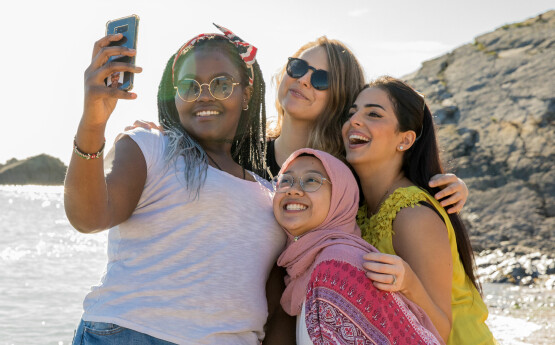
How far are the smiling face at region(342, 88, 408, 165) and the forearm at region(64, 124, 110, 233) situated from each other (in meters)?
1.66

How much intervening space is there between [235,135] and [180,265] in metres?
1.04

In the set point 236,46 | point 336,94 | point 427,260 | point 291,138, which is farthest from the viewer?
point 291,138

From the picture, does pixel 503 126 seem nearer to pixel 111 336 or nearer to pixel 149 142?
pixel 149 142

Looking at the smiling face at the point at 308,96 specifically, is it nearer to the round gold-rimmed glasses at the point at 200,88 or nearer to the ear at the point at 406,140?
the ear at the point at 406,140

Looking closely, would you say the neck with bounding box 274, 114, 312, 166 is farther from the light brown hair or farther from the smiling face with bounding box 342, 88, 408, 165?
the smiling face with bounding box 342, 88, 408, 165

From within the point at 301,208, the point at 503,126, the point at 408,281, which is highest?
the point at 301,208

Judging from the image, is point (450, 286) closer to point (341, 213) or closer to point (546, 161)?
point (341, 213)

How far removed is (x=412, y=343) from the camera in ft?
8.69

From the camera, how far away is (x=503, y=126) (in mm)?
17953

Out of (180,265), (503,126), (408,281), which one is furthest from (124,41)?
(503,126)

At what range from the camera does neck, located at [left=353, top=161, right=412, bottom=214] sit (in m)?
3.52

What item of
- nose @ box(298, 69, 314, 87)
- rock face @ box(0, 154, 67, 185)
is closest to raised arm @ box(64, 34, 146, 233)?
nose @ box(298, 69, 314, 87)

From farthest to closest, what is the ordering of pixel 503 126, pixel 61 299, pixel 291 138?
pixel 503 126, pixel 61 299, pixel 291 138

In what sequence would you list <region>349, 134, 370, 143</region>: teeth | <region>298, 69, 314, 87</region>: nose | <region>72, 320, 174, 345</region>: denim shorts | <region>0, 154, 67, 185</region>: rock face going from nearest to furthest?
<region>72, 320, 174, 345</region>: denim shorts → <region>349, 134, 370, 143</region>: teeth → <region>298, 69, 314, 87</region>: nose → <region>0, 154, 67, 185</region>: rock face
